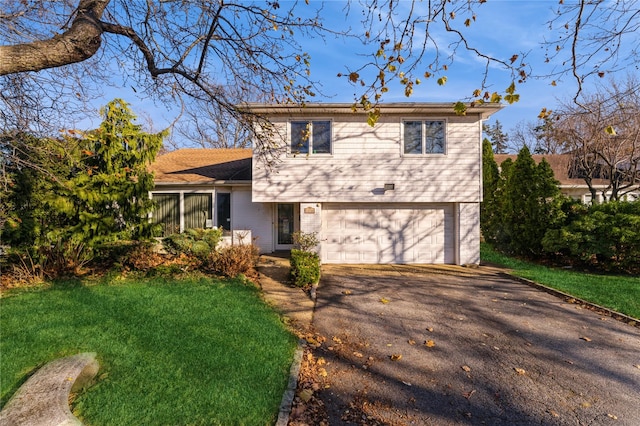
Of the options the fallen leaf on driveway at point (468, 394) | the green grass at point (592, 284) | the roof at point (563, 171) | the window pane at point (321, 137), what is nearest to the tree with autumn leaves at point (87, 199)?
the window pane at point (321, 137)

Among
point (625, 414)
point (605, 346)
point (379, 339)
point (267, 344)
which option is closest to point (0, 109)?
point (267, 344)

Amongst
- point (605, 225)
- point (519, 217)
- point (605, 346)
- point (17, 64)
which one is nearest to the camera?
point (17, 64)

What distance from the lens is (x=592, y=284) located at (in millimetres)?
9141

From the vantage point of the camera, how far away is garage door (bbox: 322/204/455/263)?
39.8ft

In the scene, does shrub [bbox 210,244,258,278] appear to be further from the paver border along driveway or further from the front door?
the front door

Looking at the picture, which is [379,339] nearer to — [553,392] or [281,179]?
[553,392]

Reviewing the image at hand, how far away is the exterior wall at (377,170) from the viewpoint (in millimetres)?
11523

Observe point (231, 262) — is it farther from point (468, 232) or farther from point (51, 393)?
point (468, 232)

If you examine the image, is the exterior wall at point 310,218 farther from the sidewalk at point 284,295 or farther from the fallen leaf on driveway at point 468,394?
the fallen leaf on driveway at point 468,394

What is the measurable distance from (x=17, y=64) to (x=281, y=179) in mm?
8230

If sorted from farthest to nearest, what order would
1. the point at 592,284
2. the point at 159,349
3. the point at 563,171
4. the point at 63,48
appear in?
the point at 563,171
the point at 592,284
the point at 159,349
the point at 63,48

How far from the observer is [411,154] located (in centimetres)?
1158

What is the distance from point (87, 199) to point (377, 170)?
28.1 feet

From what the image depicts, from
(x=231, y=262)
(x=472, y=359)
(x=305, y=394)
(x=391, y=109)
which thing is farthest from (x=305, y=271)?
(x=391, y=109)
